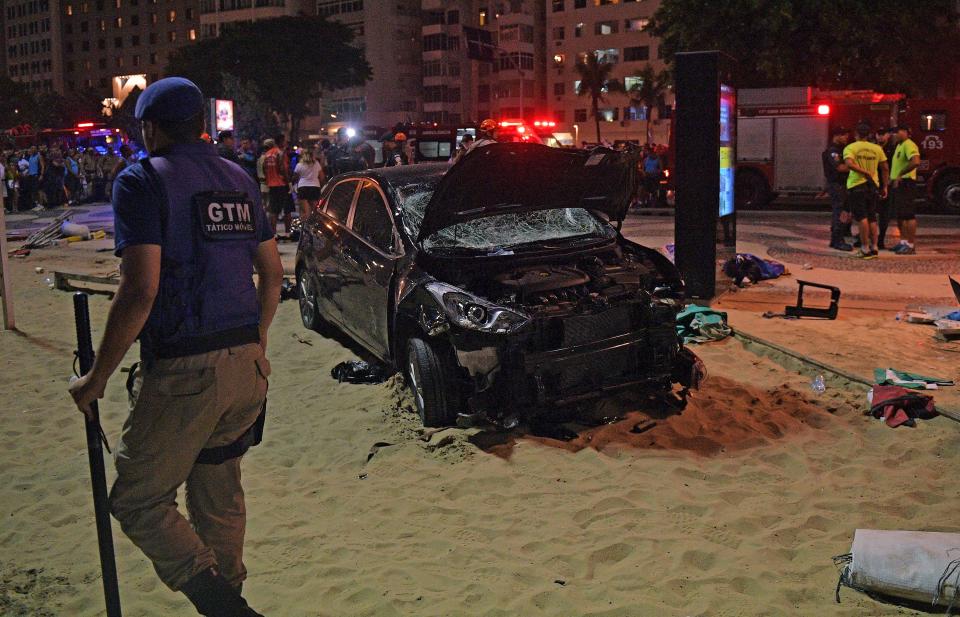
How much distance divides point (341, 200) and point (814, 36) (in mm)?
27016

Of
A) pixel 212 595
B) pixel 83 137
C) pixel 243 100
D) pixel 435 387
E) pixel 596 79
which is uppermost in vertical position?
pixel 596 79

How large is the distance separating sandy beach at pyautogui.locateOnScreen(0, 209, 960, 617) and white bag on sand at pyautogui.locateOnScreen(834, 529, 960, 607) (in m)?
0.08

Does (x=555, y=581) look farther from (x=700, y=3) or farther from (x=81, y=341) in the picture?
(x=700, y=3)

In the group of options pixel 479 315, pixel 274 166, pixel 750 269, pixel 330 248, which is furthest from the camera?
pixel 274 166

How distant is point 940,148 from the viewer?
21875 millimetres

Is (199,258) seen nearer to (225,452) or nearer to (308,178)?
(225,452)

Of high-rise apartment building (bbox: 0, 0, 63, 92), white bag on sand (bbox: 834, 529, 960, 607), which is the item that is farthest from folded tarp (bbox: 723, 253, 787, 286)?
high-rise apartment building (bbox: 0, 0, 63, 92)

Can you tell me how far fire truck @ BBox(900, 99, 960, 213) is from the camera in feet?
70.8

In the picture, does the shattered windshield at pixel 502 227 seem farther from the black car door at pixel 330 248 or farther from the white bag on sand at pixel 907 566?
the white bag on sand at pixel 907 566

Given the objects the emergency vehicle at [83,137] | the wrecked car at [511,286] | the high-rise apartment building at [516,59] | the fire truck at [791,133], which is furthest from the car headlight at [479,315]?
the high-rise apartment building at [516,59]

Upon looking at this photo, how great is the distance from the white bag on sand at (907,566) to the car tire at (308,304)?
6.04 m

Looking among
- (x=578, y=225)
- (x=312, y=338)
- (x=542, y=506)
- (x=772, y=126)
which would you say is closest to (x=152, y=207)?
(x=542, y=506)

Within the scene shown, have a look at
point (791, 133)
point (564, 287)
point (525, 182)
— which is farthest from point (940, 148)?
point (564, 287)

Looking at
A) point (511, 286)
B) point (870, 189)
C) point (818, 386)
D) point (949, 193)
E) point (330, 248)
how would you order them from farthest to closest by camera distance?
point (949, 193) < point (870, 189) < point (330, 248) < point (818, 386) < point (511, 286)
